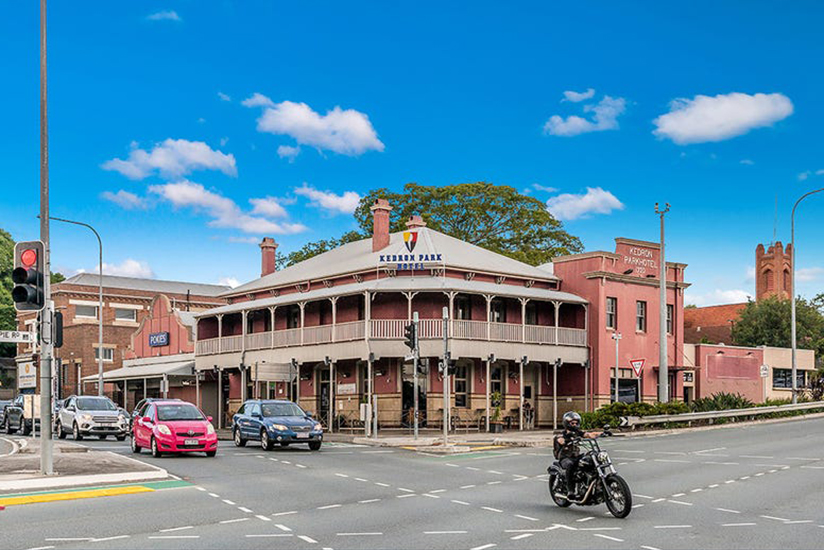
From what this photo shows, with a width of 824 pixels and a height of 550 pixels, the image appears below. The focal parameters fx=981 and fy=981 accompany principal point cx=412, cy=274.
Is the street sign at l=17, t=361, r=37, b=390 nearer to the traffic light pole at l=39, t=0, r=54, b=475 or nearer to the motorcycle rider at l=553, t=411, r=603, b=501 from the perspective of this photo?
the traffic light pole at l=39, t=0, r=54, b=475

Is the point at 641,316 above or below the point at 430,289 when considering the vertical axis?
below

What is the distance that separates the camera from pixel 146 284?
285ft

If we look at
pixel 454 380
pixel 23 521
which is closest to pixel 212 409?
pixel 454 380

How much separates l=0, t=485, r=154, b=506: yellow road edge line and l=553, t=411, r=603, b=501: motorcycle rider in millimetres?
7913

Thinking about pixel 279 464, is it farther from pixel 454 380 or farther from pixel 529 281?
pixel 529 281

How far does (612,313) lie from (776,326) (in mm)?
32704

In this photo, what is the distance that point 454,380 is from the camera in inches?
Answer: 1734

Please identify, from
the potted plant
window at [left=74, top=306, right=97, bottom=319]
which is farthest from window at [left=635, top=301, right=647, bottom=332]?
window at [left=74, top=306, right=97, bottom=319]

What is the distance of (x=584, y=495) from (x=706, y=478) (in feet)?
21.7

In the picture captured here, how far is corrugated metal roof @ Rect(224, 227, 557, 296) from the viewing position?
4578cm

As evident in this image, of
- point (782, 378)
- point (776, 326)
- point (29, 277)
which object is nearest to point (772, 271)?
point (776, 326)

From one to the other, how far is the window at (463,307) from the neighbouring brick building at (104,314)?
1060 inches

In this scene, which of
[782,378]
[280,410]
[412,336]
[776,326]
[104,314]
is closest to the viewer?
[280,410]

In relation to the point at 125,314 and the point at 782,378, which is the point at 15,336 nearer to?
the point at 782,378
